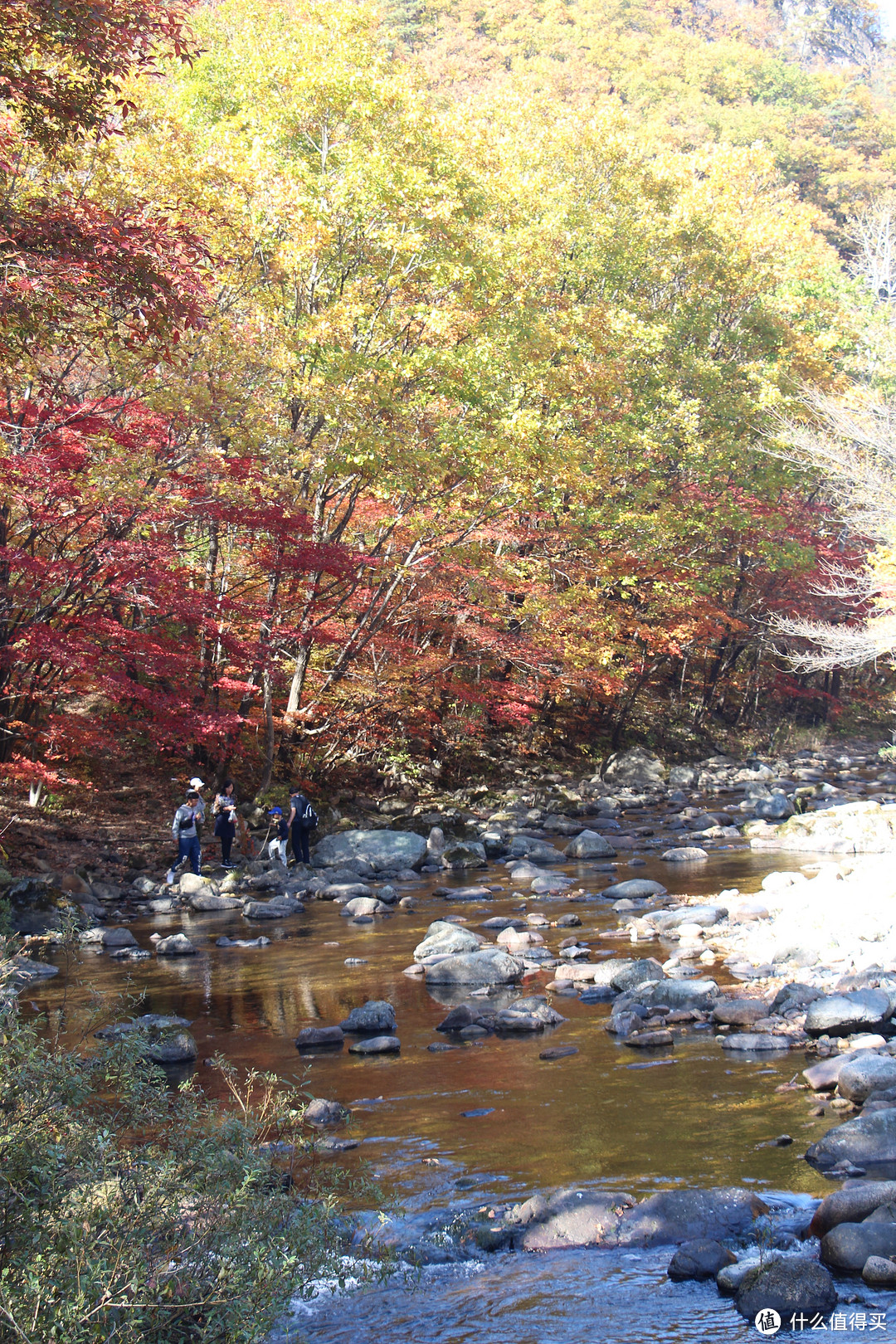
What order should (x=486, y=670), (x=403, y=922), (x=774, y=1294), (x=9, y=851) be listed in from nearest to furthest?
1. (x=774, y=1294)
2. (x=403, y=922)
3. (x=9, y=851)
4. (x=486, y=670)

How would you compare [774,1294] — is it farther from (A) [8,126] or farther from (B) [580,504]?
(B) [580,504]

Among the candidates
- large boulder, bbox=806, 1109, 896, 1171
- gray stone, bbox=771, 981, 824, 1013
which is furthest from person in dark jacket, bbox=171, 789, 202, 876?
large boulder, bbox=806, 1109, 896, 1171

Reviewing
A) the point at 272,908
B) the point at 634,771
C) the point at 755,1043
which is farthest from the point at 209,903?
the point at 634,771

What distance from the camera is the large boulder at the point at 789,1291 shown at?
12.8 ft

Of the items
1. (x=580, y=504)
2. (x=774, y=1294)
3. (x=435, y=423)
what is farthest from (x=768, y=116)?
(x=774, y=1294)

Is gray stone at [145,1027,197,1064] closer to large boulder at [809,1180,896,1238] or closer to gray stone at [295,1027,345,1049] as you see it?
gray stone at [295,1027,345,1049]

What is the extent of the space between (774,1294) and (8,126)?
11.0 metres

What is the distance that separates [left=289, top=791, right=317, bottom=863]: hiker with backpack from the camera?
52.7 feet

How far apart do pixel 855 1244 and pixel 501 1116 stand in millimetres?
2351

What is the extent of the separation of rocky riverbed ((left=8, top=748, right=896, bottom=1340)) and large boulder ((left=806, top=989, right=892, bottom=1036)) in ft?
0.06

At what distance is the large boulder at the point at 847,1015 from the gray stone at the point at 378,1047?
300 centimetres

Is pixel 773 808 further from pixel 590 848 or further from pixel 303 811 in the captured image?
pixel 303 811

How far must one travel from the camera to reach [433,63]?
55.1 meters

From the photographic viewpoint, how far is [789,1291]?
3939mm
